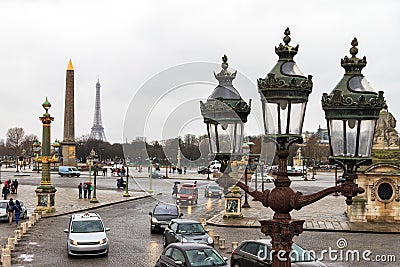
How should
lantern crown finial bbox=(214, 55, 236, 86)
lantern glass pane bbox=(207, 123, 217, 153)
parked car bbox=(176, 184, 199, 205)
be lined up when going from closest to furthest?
lantern glass pane bbox=(207, 123, 217, 153) → lantern crown finial bbox=(214, 55, 236, 86) → parked car bbox=(176, 184, 199, 205)

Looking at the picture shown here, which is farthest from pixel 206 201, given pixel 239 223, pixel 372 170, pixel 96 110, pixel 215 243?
pixel 96 110

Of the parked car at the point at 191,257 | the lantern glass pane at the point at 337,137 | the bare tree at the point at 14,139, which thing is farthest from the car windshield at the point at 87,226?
the bare tree at the point at 14,139

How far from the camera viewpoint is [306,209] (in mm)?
33750

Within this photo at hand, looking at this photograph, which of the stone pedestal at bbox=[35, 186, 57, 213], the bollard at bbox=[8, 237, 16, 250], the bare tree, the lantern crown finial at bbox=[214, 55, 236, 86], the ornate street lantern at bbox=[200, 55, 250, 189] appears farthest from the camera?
the bare tree

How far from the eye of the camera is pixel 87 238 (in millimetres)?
18406

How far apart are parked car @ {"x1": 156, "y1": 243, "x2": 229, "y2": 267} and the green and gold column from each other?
57.0ft

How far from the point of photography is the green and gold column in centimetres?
A: 3038

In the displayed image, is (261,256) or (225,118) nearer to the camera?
(225,118)

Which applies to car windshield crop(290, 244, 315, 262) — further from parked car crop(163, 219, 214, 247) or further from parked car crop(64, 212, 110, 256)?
parked car crop(64, 212, 110, 256)

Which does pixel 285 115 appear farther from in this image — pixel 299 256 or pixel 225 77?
pixel 299 256

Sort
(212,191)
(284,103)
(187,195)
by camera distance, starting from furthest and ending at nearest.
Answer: (212,191), (187,195), (284,103)

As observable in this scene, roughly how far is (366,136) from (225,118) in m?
1.79

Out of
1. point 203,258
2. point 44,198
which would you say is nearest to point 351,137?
point 203,258

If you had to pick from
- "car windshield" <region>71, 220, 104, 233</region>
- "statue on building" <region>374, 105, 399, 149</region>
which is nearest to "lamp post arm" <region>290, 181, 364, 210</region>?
"car windshield" <region>71, 220, 104, 233</region>
